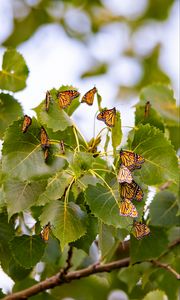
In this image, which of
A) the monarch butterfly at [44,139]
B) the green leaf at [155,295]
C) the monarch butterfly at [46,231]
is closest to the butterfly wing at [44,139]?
the monarch butterfly at [44,139]

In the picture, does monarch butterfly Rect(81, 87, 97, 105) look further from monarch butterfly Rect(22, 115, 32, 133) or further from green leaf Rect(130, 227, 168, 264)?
green leaf Rect(130, 227, 168, 264)

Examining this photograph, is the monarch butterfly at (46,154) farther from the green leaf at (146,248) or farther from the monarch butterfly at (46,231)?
the green leaf at (146,248)

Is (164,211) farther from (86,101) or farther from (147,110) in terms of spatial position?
(86,101)

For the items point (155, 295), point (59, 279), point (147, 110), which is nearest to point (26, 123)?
point (147, 110)

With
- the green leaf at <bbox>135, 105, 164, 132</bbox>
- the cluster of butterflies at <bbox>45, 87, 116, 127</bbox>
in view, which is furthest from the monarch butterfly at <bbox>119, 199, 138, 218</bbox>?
the green leaf at <bbox>135, 105, 164, 132</bbox>

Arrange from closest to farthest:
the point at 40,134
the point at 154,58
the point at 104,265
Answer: the point at 40,134
the point at 104,265
the point at 154,58

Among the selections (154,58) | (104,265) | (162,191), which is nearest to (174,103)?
(162,191)

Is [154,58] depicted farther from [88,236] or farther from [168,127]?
[88,236]
